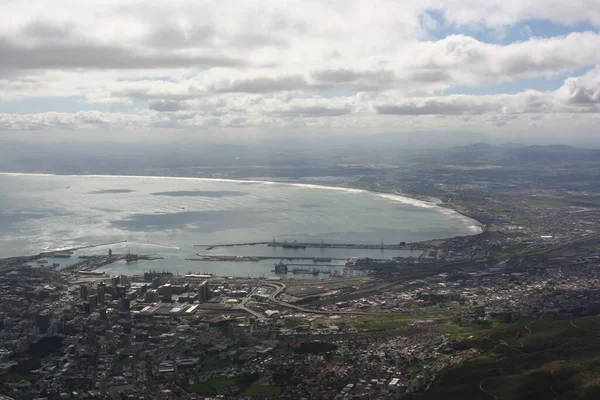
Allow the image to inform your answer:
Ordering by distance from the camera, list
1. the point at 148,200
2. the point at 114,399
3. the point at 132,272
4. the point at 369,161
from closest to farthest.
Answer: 1. the point at 114,399
2. the point at 132,272
3. the point at 148,200
4. the point at 369,161

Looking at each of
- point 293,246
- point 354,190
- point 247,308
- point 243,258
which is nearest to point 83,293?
point 247,308

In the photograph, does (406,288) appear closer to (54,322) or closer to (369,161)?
(54,322)

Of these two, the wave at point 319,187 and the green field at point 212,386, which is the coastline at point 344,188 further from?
the green field at point 212,386

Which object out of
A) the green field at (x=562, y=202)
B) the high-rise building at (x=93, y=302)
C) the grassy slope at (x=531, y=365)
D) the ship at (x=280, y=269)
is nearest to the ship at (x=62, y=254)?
the ship at (x=280, y=269)

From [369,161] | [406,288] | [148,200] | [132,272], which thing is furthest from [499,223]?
[369,161]

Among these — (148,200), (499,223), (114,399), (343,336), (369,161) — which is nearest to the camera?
(114,399)

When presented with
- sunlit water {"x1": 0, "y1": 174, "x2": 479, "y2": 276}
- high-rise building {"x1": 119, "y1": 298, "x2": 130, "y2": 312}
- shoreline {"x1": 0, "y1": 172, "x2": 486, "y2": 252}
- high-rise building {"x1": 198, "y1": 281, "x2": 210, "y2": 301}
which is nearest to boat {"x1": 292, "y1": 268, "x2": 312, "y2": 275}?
sunlit water {"x1": 0, "y1": 174, "x2": 479, "y2": 276}
